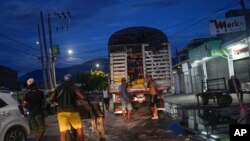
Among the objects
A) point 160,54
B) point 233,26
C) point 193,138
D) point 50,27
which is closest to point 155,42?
point 160,54

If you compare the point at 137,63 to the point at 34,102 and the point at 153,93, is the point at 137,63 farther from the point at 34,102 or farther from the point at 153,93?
the point at 34,102

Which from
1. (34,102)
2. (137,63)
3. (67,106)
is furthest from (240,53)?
(67,106)

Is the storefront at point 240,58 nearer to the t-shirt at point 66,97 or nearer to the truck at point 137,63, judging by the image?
the truck at point 137,63

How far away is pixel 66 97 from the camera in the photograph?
931 centimetres

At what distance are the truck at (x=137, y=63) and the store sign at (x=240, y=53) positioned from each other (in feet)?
33.1

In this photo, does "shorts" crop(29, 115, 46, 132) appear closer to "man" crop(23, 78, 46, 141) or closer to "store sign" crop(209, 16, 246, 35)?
"man" crop(23, 78, 46, 141)

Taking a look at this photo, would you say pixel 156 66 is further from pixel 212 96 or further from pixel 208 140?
pixel 208 140

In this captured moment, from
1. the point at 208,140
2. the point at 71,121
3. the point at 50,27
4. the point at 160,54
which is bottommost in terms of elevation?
the point at 208,140

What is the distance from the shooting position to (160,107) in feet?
65.1

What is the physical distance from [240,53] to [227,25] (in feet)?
11.0

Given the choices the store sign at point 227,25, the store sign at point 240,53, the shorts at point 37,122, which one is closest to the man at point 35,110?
the shorts at point 37,122

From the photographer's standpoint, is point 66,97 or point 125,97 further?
point 125,97

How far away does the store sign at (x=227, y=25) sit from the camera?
92.1 ft

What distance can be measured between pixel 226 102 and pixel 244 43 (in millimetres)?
9161
